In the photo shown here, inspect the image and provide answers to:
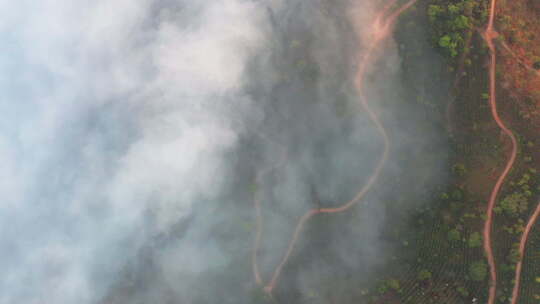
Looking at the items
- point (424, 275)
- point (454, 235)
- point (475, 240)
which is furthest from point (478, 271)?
point (424, 275)

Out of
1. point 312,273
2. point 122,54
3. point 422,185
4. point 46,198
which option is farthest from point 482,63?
point 46,198

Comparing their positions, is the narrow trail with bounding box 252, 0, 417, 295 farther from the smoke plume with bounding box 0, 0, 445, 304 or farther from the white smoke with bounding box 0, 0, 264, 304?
the white smoke with bounding box 0, 0, 264, 304

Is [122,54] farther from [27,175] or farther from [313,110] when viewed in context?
[313,110]

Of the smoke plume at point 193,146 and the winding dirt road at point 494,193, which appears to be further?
the smoke plume at point 193,146

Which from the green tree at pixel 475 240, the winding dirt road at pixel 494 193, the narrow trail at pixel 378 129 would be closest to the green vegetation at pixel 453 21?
the winding dirt road at pixel 494 193

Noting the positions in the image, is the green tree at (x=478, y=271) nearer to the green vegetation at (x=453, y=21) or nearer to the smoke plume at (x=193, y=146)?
the smoke plume at (x=193, y=146)

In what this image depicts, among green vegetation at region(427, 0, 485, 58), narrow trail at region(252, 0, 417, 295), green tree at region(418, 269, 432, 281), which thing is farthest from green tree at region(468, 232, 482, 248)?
green vegetation at region(427, 0, 485, 58)
